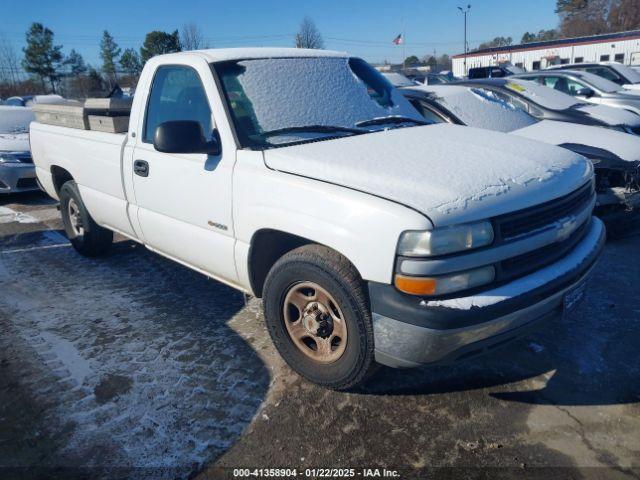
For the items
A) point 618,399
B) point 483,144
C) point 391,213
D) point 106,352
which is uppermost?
point 483,144

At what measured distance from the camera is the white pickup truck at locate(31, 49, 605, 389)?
90.0 inches

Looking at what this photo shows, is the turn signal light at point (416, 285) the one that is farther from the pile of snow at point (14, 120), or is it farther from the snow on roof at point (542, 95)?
the pile of snow at point (14, 120)

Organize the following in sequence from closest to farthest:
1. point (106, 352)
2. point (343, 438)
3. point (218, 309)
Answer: point (343, 438), point (106, 352), point (218, 309)

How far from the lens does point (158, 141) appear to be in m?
3.00

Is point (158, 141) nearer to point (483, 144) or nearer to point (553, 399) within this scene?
point (483, 144)

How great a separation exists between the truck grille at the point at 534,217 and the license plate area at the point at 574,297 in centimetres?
39

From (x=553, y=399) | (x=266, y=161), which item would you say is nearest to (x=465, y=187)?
(x=266, y=161)

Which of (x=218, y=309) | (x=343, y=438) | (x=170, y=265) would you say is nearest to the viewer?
(x=343, y=438)

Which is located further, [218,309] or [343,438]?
[218,309]

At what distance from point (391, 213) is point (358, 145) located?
865mm

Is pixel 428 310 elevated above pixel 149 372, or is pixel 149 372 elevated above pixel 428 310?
pixel 428 310

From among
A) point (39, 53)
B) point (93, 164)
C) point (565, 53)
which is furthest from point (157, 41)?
point (93, 164)

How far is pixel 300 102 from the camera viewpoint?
333 centimetres

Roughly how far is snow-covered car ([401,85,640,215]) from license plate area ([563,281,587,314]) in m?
2.26
